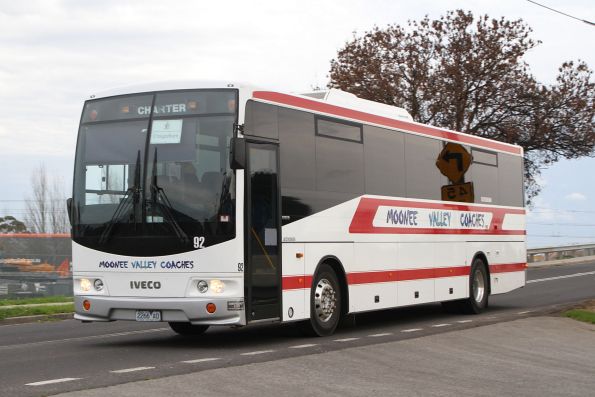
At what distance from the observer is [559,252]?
2045 inches

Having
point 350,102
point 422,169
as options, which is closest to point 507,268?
point 422,169

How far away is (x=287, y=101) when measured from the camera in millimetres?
14828

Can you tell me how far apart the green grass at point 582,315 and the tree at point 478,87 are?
84.2 feet

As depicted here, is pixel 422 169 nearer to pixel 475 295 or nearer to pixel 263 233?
pixel 475 295

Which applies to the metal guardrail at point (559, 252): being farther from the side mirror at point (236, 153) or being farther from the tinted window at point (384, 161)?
the side mirror at point (236, 153)

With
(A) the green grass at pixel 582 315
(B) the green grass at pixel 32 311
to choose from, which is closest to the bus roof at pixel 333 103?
(A) the green grass at pixel 582 315

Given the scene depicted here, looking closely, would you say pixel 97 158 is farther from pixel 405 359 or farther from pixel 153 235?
pixel 405 359

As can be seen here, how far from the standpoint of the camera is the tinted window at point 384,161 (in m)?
17.0

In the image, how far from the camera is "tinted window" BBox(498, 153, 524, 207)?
2242 cm

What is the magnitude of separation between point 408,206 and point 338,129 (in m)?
2.76

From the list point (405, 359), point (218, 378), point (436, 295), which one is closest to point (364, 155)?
point (436, 295)

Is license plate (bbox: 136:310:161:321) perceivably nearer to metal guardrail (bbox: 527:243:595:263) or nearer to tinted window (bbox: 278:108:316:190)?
tinted window (bbox: 278:108:316:190)

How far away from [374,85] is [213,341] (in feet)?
105

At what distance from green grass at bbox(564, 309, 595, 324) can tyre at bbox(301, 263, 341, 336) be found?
5144 mm
